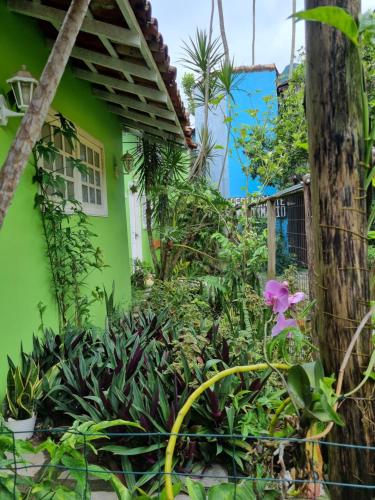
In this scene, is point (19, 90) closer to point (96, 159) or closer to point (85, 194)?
point (85, 194)

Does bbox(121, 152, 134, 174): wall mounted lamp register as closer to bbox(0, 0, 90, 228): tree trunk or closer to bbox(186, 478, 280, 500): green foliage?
bbox(0, 0, 90, 228): tree trunk

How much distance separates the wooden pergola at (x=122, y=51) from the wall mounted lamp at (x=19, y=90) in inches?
26.0

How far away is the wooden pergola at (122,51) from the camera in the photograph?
2924mm

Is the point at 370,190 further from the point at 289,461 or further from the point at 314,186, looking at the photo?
the point at 289,461

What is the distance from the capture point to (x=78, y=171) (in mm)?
4398

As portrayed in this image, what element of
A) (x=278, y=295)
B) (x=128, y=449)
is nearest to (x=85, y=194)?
(x=128, y=449)

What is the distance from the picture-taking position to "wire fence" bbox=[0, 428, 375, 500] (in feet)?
4.23

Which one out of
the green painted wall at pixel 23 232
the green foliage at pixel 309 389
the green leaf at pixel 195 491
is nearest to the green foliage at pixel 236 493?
the green leaf at pixel 195 491

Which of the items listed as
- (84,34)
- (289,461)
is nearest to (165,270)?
(84,34)

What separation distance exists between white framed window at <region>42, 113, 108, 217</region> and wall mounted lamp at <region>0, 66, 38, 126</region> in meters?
0.63

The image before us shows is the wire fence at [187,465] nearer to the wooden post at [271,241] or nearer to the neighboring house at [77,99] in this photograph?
the neighboring house at [77,99]

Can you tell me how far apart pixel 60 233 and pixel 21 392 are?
4.75 feet

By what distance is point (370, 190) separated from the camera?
1396 mm

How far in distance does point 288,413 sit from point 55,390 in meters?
1.74
